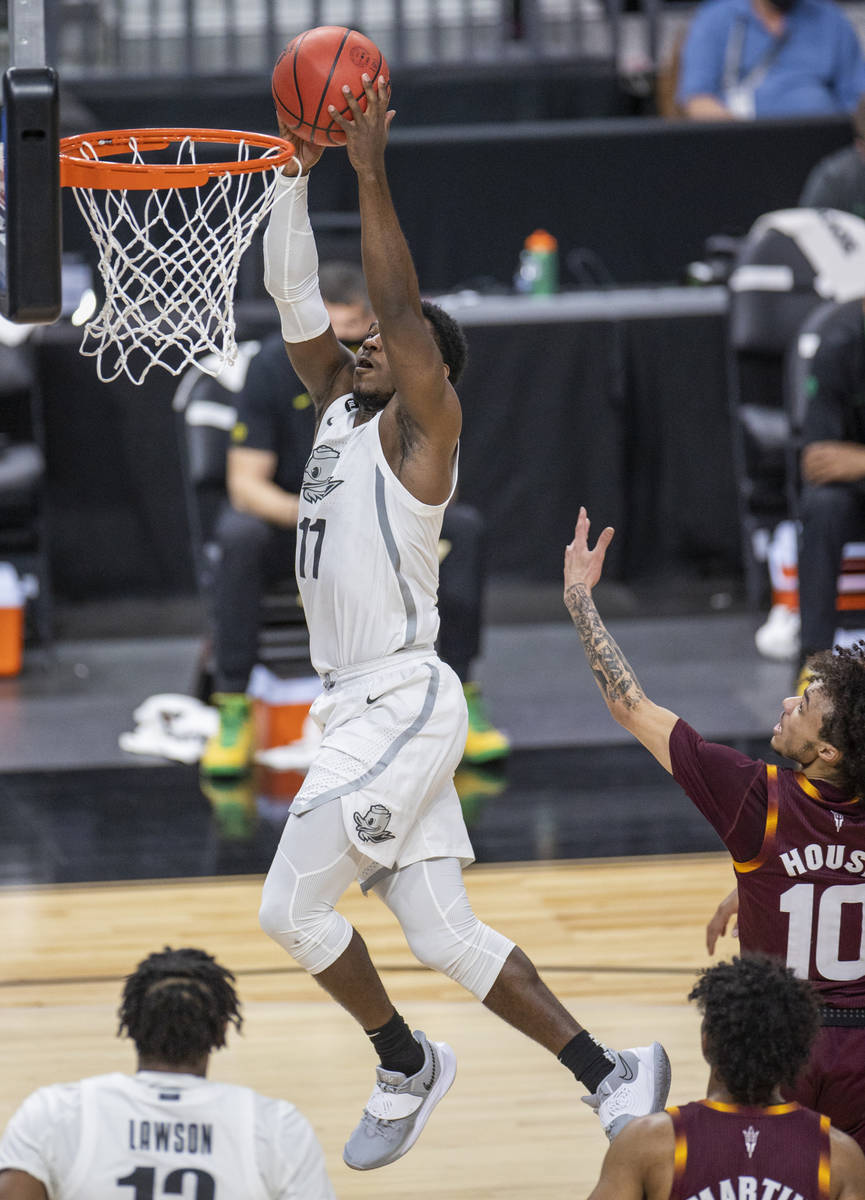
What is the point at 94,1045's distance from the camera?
14.8 feet

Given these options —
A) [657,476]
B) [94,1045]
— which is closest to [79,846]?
[94,1045]

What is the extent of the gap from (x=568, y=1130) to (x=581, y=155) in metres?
6.67

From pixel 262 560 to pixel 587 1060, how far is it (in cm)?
360

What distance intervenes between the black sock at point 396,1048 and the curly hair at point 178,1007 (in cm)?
100

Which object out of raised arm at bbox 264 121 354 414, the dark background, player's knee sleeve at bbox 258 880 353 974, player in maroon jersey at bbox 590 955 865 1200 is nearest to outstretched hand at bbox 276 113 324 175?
raised arm at bbox 264 121 354 414

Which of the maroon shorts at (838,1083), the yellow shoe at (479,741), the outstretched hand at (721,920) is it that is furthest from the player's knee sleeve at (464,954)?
the yellow shoe at (479,741)

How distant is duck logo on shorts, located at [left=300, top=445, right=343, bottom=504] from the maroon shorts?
5.08 ft

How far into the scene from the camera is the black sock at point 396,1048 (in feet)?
12.6

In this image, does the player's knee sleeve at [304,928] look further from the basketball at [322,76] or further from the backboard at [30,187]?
the basketball at [322,76]

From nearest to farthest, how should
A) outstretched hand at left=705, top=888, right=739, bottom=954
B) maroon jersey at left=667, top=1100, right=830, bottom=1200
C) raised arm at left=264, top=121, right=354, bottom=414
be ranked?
1. maroon jersey at left=667, top=1100, right=830, bottom=1200
2. outstretched hand at left=705, top=888, right=739, bottom=954
3. raised arm at left=264, top=121, right=354, bottom=414

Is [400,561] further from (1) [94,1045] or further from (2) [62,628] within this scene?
(2) [62,628]

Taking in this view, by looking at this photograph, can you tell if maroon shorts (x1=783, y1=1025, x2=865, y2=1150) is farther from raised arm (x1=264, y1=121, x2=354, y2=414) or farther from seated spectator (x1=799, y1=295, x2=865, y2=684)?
seated spectator (x1=799, y1=295, x2=865, y2=684)

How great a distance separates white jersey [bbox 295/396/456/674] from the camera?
3.86 m

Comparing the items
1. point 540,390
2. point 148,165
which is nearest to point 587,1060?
point 148,165
